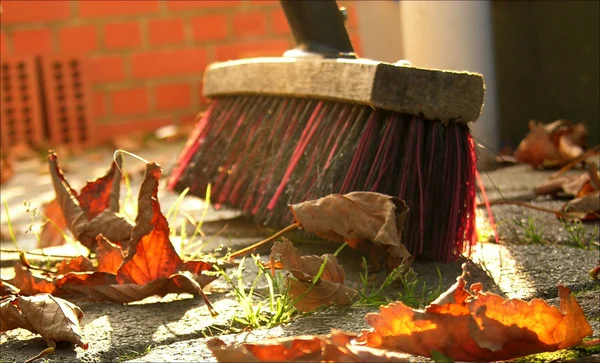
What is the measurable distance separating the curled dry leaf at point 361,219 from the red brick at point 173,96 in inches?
110

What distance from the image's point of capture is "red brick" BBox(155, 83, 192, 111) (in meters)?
4.11

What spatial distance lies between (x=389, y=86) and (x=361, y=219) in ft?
0.81

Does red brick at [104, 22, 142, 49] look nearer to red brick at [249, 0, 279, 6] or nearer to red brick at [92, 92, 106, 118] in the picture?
red brick at [92, 92, 106, 118]

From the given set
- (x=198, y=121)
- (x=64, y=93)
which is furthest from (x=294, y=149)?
(x=64, y=93)

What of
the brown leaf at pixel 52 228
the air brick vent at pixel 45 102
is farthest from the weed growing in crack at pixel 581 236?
the air brick vent at pixel 45 102

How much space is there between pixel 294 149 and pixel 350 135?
174 mm

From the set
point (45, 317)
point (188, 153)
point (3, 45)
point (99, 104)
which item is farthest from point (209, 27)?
point (45, 317)

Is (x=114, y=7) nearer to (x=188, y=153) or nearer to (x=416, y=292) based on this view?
(x=188, y=153)

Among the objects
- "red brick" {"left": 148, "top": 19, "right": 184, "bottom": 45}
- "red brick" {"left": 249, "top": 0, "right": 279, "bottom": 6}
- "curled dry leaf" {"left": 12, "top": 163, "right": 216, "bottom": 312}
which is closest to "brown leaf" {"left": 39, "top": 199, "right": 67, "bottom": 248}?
"curled dry leaf" {"left": 12, "top": 163, "right": 216, "bottom": 312}

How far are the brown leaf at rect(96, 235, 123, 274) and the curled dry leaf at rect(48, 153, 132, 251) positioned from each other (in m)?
0.15

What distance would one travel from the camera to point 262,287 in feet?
4.49

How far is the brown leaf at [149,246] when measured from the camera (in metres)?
1.31

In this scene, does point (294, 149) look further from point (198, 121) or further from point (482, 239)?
point (198, 121)

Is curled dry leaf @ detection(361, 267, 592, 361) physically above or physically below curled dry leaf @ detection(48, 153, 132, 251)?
above
